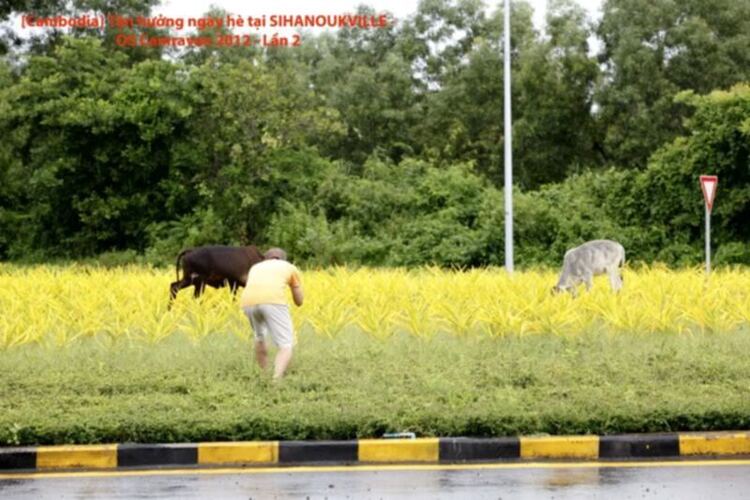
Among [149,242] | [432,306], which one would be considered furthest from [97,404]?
[149,242]

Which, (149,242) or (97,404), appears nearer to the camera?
(97,404)

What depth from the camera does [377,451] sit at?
9.68 m

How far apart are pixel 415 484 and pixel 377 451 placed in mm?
986

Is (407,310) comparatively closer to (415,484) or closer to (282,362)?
(282,362)

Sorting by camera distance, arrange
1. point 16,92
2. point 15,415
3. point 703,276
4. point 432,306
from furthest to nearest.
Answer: point 16,92 → point 703,276 → point 432,306 → point 15,415

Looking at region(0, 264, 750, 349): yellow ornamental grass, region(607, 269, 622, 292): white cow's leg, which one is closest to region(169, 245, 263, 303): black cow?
region(0, 264, 750, 349): yellow ornamental grass

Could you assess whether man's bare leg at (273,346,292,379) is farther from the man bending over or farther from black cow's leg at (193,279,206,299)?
black cow's leg at (193,279,206,299)

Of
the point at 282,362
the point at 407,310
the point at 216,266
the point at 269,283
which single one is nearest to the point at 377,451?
the point at 282,362

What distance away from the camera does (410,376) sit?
39.1 ft

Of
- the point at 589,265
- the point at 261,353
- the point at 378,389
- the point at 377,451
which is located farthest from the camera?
the point at 589,265

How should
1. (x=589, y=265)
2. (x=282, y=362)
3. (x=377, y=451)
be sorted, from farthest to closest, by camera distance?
1. (x=589, y=265)
2. (x=282, y=362)
3. (x=377, y=451)

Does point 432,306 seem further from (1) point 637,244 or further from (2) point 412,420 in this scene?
(1) point 637,244

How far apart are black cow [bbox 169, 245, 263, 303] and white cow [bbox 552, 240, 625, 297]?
423cm

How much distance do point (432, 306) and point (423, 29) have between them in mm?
31798
